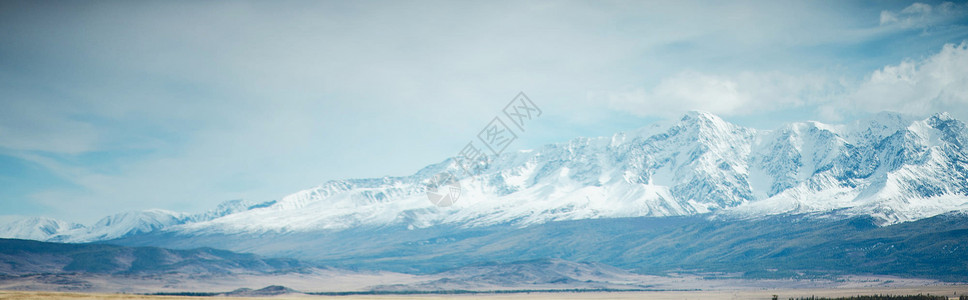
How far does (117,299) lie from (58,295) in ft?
31.9

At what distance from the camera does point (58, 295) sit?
460 feet

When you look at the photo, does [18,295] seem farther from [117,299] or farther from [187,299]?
[187,299]

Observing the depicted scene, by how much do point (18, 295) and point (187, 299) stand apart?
1815 inches

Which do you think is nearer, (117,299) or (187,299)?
(117,299)

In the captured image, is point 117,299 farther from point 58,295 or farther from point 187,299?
point 187,299

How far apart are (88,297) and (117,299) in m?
5.46

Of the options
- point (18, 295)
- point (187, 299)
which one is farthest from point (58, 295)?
point (187, 299)

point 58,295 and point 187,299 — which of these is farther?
point 187,299

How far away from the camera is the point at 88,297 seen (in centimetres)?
13825

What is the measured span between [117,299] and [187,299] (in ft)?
123

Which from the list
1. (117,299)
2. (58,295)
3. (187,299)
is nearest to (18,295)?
(58,295)

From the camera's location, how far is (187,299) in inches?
7067

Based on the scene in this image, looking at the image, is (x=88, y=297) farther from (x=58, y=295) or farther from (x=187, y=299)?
(x=187, y=299)

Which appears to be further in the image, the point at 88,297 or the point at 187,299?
the point at 187,299
